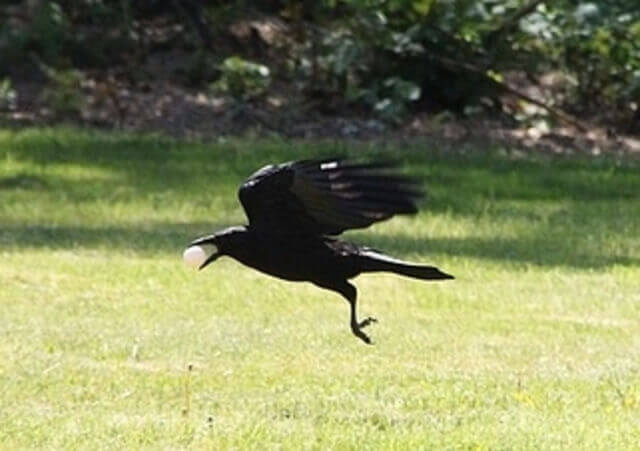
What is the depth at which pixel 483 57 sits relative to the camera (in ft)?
60.2

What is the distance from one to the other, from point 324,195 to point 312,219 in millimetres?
94

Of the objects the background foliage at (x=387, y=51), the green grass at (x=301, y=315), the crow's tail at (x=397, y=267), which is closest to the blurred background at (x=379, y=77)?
the background foliage at (x=387, y=51)

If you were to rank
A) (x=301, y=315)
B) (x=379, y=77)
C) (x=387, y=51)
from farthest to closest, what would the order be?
1. (x=379, y=77)
2. (x=387, y=51)
3. (x=301, y=315)

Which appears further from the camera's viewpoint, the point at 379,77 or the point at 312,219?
the point at 379,77

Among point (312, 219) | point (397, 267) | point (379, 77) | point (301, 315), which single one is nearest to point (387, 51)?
point (379, 77)

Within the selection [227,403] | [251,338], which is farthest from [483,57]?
[227,403]

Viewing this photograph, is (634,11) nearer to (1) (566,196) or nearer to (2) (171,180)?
(1) (566,196)

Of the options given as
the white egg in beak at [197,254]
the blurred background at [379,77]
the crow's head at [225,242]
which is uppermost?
the crow's head at [225,242]

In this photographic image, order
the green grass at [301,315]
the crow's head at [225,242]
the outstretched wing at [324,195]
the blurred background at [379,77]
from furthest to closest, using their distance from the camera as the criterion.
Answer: the blurred background at [379,77] → the green grass at [301,315] → the crow's head at [225,242] → the outstretched wing at [324,195]

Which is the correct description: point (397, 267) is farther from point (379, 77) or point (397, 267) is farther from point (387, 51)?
point (379, 77)

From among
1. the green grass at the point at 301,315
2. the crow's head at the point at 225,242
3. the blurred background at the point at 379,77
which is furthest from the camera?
the blurred background at the point at 379,77

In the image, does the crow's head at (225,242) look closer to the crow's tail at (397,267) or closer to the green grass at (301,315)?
the crow's tail at (397,267)

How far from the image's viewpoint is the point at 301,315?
10.4 meters

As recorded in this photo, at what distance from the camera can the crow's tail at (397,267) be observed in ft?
20.7
